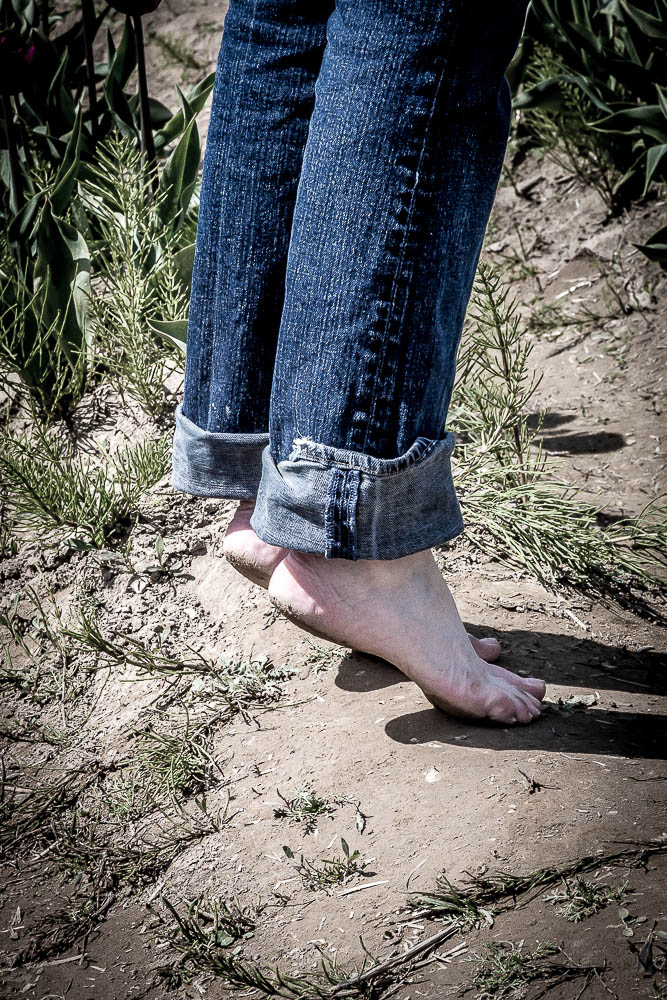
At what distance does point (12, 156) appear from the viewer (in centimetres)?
202

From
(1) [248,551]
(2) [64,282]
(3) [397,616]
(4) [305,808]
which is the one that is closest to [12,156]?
(2) [64,282]

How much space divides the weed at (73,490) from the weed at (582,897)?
3.60 feet

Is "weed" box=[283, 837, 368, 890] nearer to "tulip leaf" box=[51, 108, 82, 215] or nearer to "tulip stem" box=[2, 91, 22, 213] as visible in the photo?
"tulip leaf" box=[51, 108, 82, 215]

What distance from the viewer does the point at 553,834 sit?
1.00 meters

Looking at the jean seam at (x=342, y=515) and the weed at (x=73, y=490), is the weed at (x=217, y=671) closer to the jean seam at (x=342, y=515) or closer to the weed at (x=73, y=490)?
the weed at (x=73, y=490)

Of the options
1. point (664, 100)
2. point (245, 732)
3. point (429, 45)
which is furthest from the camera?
point (664, 100)

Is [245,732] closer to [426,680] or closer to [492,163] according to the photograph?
[426,680]

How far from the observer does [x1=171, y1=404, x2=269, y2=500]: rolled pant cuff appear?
120cm

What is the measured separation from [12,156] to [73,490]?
3.05 feet

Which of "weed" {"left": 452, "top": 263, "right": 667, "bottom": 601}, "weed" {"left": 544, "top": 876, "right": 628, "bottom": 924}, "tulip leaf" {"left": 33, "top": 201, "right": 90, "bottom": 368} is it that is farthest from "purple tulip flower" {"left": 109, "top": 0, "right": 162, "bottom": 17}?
"weed" {"left": 544, "top": 876, "right": 628, "bottom": 924}

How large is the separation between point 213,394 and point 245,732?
20.7 inches

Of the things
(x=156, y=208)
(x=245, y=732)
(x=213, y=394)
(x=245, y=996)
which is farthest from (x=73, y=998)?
(x=156, y=208)

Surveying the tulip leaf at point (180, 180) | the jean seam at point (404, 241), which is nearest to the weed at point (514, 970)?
the jean seam at point (404, 241)

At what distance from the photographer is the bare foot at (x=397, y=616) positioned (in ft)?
3.59
